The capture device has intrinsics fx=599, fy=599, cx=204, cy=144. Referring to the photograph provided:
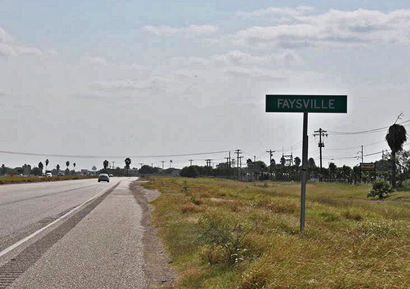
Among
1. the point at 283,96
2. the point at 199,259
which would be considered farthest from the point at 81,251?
the point at 283,96

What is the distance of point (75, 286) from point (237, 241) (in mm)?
3004

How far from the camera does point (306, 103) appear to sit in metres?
11.9

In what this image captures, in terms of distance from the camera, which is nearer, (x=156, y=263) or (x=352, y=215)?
(x=156, y=263)

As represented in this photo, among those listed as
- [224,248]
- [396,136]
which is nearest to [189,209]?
[224,248]

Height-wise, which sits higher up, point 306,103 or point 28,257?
point 306,103

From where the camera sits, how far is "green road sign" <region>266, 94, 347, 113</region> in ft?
38.7

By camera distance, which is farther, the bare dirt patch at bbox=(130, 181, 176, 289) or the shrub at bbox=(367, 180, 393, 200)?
the shrub at bbox=(367, 180, 393, 200)

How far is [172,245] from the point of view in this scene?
13898 mm

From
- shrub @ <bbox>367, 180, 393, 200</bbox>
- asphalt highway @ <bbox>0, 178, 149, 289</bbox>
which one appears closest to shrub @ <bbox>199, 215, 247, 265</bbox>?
asphalt highway @ <bbox>0, 178, 149, 289</bbox>

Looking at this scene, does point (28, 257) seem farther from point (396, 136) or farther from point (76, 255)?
point (396, 136)

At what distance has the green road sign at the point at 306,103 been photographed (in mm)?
11805

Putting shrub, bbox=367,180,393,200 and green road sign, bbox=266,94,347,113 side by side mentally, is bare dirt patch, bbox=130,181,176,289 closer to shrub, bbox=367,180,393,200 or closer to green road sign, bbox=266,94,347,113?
green road sign, bbox=266,94,347,113

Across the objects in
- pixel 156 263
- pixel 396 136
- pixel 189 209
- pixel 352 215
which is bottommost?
pixel 156 263

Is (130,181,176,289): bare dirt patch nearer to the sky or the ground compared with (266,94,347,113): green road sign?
nearer to the ground
